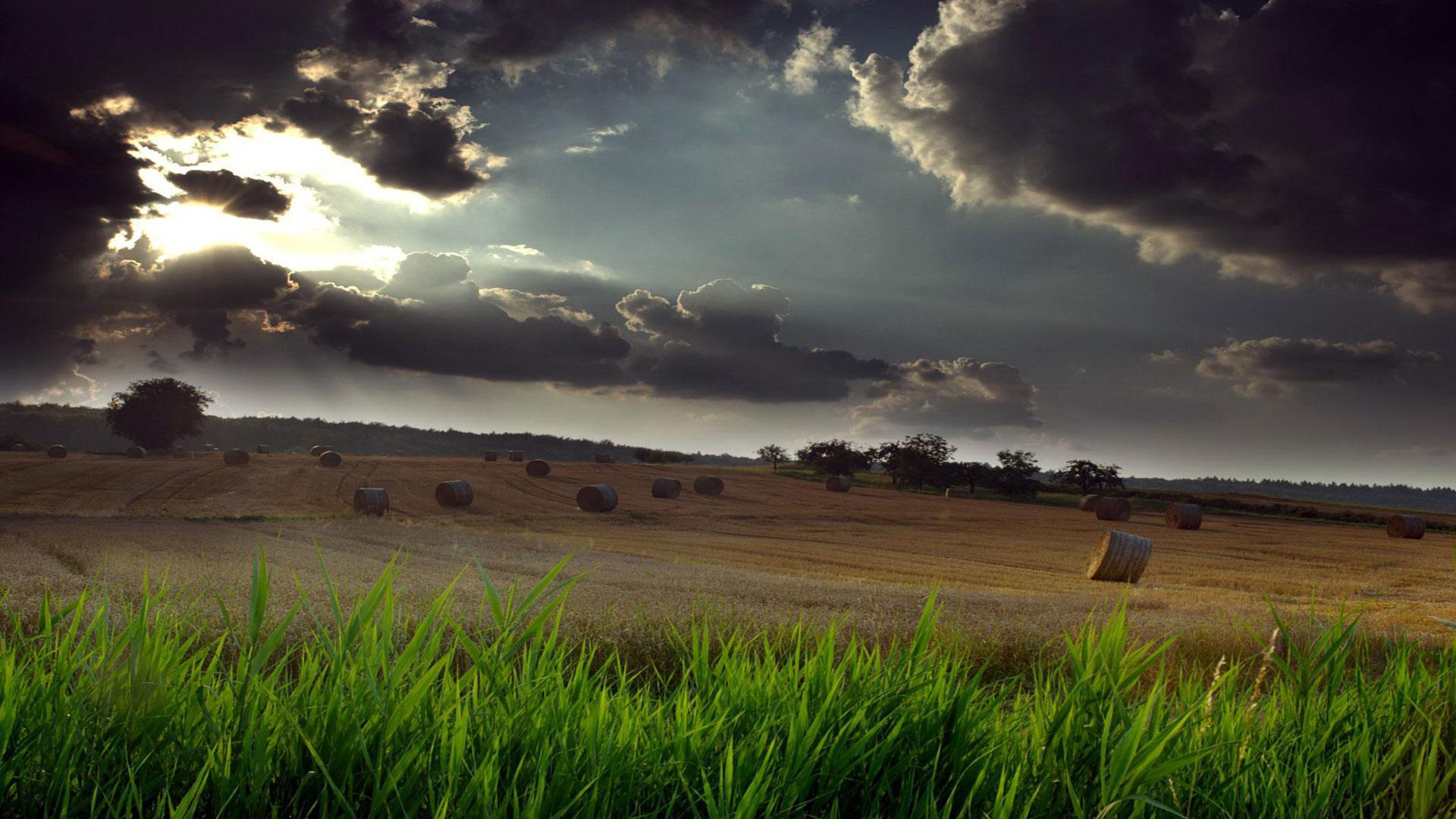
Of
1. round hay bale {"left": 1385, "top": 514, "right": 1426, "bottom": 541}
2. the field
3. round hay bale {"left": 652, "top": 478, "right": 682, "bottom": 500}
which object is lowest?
round hay bale {"left": 652, "top": 478, "right": 682, "bottom": 500}

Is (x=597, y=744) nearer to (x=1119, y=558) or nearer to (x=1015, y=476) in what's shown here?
(x=1119, y=558)

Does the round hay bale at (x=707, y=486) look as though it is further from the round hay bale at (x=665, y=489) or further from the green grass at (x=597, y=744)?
the green grass at (x=597, y=744)

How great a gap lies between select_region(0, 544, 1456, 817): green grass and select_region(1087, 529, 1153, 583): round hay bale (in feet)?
66.9

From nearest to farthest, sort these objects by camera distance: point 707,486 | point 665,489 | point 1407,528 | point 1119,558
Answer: point 1119,558 → point 1407,528 → point 665,489 → point 707,486

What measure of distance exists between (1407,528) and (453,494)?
1870 inches

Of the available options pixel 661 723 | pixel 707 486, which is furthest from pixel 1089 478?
pixel 661 723

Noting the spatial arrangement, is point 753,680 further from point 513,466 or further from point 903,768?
point 513,466

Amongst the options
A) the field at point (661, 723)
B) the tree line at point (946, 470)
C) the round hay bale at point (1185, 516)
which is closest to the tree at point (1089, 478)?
the tree line at point (946, 470)

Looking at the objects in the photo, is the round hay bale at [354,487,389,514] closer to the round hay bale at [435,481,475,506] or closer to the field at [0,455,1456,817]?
the round hay bale at [435,481,475,506]

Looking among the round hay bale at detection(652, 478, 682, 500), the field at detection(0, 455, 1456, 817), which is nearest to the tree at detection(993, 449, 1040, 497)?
the round hay bale at detection(652, 478, 682, 500)

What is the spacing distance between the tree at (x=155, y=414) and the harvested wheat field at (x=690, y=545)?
24.5m

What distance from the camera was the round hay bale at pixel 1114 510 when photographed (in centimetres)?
4859

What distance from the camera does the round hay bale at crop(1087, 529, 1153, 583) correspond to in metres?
21.8

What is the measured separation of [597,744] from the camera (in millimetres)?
2066
